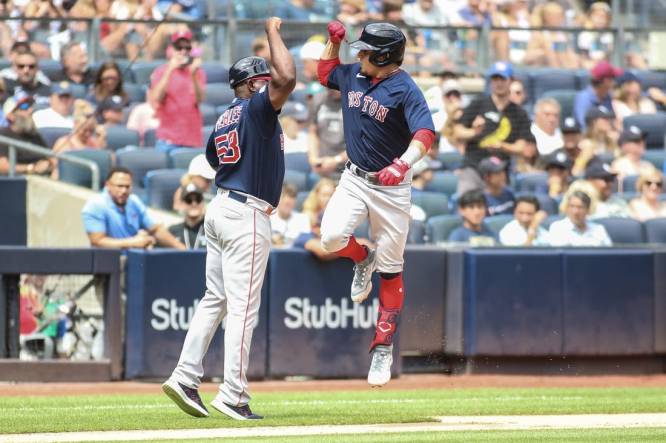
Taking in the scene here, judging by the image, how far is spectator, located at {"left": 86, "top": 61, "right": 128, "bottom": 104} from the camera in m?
13.8

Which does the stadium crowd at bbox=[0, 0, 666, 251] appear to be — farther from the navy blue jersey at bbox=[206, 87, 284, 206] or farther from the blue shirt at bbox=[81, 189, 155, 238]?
the navy blue jersey at bbox=[206, 87, 284, 206]

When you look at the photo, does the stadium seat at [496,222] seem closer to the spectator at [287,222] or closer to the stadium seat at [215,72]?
the spectator at [287,222]

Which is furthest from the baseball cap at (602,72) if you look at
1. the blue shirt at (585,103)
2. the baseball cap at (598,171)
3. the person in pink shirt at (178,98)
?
the person in pink shirt at (178,98)

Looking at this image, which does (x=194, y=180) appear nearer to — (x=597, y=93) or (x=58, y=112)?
(x=58, y=112)

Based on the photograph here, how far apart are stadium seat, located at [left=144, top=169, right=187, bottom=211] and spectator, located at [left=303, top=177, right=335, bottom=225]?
1434 mm

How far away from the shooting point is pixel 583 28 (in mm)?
17000

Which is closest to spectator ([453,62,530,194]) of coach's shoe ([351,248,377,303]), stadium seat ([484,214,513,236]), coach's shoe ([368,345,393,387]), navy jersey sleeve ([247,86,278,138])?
stadium seat ([484,214,513,236])

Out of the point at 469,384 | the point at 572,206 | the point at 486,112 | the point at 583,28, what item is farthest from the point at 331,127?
the point at 583,28

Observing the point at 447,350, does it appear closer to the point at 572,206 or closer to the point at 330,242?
the point at 572,206

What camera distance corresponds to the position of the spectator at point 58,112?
1343 cm

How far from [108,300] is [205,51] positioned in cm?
540

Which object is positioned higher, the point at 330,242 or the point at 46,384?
the point at 330,242

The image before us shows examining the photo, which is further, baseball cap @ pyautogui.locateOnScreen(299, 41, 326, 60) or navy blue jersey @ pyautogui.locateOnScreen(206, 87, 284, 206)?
baseball cap @ pyautogui.locateOnScreen(299, 41, 326, 60)

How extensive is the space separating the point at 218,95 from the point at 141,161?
Answer: 1.95 metres
